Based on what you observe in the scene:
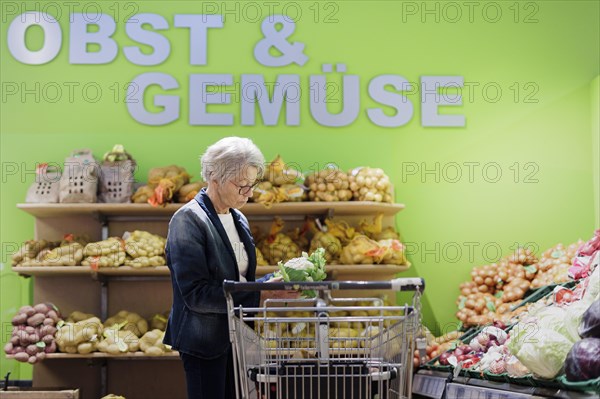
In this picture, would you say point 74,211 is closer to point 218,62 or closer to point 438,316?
point 218,62

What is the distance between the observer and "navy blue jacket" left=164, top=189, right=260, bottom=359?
3.63 metres

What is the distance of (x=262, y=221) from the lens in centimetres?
676

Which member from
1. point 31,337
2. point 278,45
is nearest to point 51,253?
point 31,337

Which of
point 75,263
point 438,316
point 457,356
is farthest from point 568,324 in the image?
Answer: point 75,263

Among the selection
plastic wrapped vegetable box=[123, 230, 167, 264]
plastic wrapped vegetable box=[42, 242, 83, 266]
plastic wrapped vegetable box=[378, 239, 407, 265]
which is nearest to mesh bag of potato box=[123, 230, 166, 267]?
plastic wrapped vegetable box=[123, 230, 167, 264]

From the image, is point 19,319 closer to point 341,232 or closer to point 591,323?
point 341,232

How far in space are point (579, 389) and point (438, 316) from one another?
3.69 metres

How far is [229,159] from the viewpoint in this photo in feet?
12.7

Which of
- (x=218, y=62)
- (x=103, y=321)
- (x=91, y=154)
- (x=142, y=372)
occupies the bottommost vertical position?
(x=142, y=372)

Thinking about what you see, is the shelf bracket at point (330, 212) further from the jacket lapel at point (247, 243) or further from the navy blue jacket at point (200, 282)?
the navy blue jacket at point (200, 282)

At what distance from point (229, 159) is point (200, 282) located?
593 millimetres

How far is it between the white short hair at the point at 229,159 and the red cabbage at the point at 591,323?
1592 millimetres

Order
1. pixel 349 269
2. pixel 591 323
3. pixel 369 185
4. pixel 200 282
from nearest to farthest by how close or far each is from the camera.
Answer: pixel 591 323
pixel 200 282
pixel 349 269
pixel 369 185

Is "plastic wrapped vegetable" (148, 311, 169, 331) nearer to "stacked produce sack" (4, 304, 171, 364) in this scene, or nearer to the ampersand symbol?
"stacked produce sack" (4, 304, 171, 364)
